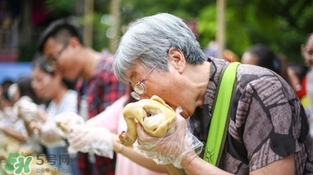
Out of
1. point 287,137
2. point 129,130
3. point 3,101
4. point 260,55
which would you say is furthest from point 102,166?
point 3,101

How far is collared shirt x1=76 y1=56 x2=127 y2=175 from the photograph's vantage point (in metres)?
4.25

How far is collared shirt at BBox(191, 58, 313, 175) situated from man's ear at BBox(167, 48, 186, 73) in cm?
14

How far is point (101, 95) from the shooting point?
4.48 m

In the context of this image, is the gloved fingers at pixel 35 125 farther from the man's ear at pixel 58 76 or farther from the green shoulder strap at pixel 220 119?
the green shoulder strap at pixel 220 119

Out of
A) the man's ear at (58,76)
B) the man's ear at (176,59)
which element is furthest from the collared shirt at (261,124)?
the man's ear at (58,76)

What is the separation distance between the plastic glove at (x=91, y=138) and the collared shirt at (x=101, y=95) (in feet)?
3.09

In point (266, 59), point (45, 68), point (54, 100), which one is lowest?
point (54, 100)

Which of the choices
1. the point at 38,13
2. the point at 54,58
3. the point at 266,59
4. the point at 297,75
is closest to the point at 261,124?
the point at 266,59

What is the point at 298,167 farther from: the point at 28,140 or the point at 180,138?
the point at 28,140

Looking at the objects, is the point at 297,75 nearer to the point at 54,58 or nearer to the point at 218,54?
the point at 218,54

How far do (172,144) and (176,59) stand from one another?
338mm

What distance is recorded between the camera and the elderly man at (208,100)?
219cm

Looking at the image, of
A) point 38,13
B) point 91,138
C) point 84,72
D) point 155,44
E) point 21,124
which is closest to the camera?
point 155,44

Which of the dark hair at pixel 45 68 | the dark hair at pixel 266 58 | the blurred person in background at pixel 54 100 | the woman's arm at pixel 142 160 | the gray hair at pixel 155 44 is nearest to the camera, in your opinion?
the gray hair at pixel 155 44
